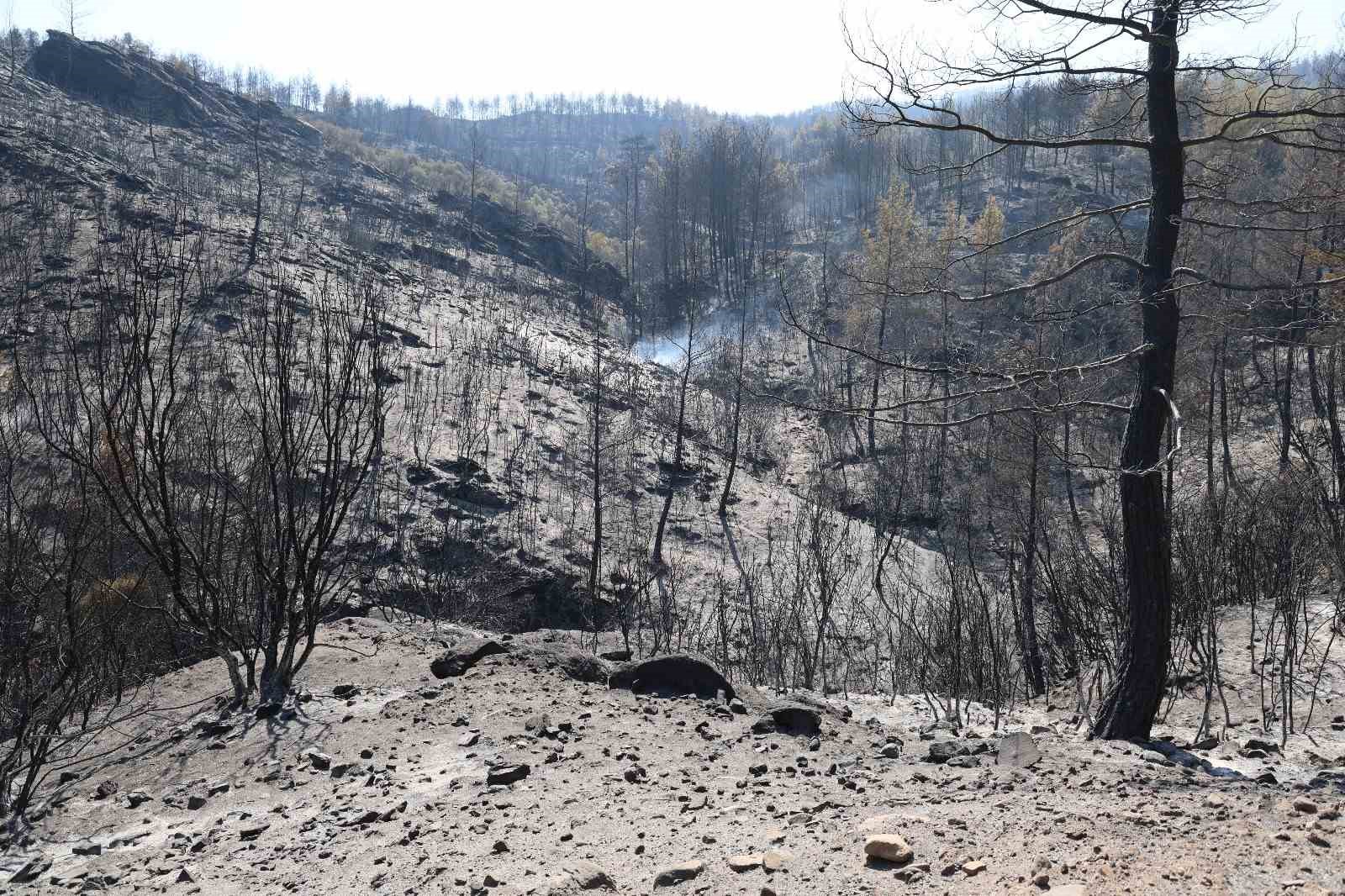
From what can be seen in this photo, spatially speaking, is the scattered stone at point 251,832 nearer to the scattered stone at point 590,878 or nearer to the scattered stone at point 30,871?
the scattered stone at point 30,871

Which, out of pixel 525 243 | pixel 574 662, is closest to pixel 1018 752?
pixel 574 662

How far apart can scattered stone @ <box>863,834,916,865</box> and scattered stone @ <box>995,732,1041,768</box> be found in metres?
1.43

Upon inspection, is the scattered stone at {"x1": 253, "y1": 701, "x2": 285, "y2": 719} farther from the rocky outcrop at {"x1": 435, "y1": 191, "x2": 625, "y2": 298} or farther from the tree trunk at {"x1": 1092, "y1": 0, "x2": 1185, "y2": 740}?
the rocky outcrop at {"x1": 435, "y1": 191, "x2": 625, "y2": 298}

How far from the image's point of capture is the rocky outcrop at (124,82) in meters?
58.3

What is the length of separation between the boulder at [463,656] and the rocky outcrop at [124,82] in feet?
217

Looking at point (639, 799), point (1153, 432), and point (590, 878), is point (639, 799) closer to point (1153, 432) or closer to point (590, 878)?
point (590, 878)

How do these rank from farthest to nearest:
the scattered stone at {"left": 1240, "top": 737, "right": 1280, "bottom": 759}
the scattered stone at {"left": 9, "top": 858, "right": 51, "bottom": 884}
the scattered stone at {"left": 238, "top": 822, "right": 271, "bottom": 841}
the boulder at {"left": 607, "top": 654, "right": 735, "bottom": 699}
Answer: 1. the boulder at {"left": 607, "top": 654, "right": 735, "bottom": 699}
2. the scattered stone at {"left": 1240, "top": 737, "right": 1280, "bottom": 759}
3. the scattered stone at {"left": 238, "top": 822, "right": 271, "bottom": 841}
4. the scattered stone at {"left": 9, "top": 858, "right": 51, "bottom": 884}

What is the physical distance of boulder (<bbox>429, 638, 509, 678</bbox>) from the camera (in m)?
6.21

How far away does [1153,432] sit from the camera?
5.18m

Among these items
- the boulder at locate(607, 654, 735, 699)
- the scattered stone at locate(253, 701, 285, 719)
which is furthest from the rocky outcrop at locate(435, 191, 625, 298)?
the scattered stone at locate(253, 701, 285, 719)

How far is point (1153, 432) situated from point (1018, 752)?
2.23 m

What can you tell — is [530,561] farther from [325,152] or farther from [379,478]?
[325,152]

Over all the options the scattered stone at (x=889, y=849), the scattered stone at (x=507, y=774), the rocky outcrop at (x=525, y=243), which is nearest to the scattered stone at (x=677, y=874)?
the scattered stone at (x=889, y=849)

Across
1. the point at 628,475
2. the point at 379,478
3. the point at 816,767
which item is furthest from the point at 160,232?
the point at 816,767
